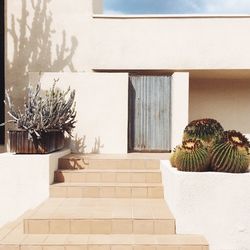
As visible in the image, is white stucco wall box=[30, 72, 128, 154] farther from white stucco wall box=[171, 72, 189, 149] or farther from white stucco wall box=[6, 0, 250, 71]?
white stucco wall box=[171, 72, 189, 149]

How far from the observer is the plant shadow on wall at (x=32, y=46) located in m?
10.2

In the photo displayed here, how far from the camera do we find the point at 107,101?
30.2 feet

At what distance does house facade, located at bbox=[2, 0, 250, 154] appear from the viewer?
361 inches

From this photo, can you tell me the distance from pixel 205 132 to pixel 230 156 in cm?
109

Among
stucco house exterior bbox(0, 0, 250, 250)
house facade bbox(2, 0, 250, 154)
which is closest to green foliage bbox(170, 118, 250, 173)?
stucco house exterior bbox(0, 0, 250, 250)

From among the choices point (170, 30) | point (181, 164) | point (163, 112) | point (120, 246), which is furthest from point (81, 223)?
point (170, 30)

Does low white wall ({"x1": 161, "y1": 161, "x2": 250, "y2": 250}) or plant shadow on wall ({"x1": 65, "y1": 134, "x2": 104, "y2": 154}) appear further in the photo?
plant shadow on wall ({"x1": 65, "y1": 134, "x2": 104, "y2": 154})

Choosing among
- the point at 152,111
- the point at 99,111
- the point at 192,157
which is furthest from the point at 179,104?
the point at 192,157

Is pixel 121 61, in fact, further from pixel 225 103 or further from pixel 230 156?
pixel 230 156

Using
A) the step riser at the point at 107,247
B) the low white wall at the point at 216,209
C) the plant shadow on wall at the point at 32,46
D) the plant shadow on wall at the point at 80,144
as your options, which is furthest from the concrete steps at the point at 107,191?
the plant shadow on wall at the point at 32,46

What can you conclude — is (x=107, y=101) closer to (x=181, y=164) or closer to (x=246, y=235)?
(x=181, y=164)

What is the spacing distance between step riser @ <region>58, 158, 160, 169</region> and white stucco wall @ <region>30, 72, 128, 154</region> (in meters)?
1.56

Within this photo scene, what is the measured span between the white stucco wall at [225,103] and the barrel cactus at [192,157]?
5.95 metres

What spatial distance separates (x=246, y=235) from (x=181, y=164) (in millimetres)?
1485
